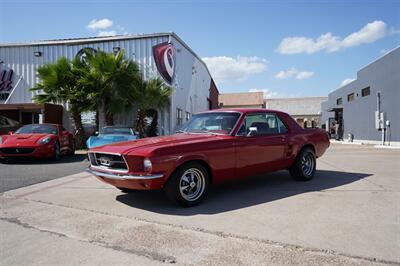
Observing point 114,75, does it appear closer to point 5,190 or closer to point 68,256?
point 5,190

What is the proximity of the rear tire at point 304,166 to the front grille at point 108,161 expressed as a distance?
365cm

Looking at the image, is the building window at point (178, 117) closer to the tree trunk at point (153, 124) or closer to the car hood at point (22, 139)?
the tree trunk at point (153, 124)

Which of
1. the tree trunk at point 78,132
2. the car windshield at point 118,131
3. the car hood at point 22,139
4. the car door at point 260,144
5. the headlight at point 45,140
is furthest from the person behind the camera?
the tree trunk at point 78,132

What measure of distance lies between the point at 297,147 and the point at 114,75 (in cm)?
1204

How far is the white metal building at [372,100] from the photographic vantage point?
20922 millimetres

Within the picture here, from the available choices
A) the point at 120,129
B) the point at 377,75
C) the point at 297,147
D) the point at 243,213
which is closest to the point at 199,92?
the point at 377,75

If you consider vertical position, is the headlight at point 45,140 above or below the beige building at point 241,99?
below

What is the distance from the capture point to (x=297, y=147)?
285 inches

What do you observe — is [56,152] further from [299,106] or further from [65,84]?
[299,106]

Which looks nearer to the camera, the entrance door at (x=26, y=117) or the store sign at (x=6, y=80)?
the entrance door at (x=26, y=117)

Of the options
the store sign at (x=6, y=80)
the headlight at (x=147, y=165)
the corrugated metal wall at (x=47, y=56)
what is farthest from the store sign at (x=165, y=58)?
the headlight at (x=147, y=165)

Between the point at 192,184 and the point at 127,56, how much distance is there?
16.6 meters

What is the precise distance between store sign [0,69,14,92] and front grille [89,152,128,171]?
777 inches

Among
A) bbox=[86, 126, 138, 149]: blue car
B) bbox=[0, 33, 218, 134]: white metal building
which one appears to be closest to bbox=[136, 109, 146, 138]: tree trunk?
bbox=[0, 33, 218, 134]: white metal building
